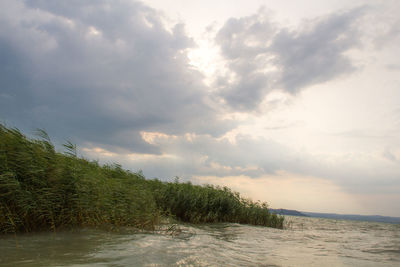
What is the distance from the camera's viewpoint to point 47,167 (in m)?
8.62

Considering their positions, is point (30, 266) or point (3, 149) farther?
point (3, 149)

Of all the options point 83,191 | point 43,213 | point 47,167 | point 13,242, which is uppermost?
point 47,167

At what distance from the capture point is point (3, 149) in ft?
26.3

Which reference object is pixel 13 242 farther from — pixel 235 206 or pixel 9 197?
pixel 235 206

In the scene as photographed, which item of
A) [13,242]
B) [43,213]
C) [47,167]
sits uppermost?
[47,167]

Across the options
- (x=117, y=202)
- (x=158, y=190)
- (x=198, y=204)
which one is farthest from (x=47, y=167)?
(x=198, y=204)

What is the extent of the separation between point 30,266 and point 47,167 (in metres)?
4.44

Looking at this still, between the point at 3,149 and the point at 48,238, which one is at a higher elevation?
the point at 3,149

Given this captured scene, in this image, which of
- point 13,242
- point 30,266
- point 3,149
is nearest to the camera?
point 30,266

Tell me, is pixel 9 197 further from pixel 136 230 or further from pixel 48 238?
pixel 136 230

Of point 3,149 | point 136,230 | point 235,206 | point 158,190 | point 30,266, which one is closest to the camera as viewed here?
point 30,266

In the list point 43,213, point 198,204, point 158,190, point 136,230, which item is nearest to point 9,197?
point 43,213

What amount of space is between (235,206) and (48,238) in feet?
43.4

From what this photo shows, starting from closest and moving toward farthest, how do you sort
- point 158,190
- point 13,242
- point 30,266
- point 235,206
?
1. point 30,266
2. point 13,242
3. point 158,190
4. point 235,206
